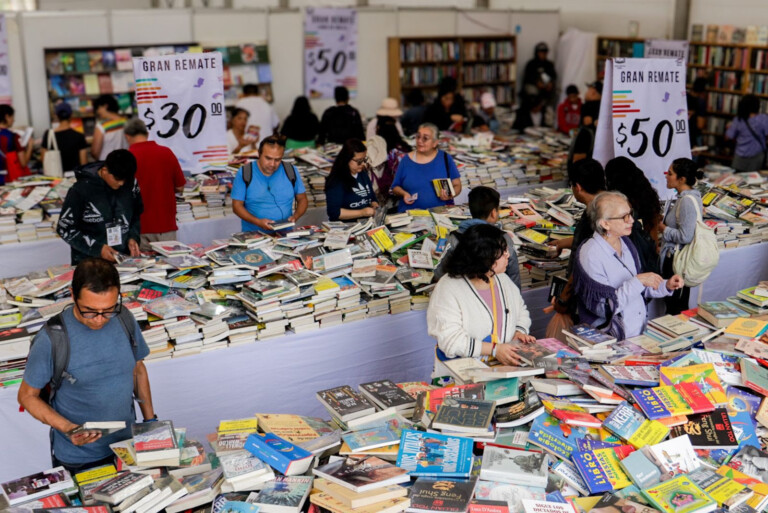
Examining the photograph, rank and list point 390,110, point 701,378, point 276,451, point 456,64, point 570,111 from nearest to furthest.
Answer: point 276,451 < point 701,378 < point 390,110 < point 570,111 < point 456,64

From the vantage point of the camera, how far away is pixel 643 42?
38.7 feet

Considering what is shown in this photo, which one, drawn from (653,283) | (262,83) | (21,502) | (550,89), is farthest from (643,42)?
(21,502)

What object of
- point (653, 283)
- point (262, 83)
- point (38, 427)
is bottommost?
point (38, 427)

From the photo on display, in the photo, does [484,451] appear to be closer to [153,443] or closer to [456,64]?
[153,443]

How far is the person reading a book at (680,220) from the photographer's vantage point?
4660 millimetres

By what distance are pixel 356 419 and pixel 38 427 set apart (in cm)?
178

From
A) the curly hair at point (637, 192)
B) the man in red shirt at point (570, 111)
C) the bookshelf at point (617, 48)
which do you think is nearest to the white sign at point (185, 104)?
the curly hair at point (637, 192)

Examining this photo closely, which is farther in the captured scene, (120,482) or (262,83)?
A: (262,83)

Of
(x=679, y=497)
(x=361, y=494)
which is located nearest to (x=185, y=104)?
(x=361, y=494)

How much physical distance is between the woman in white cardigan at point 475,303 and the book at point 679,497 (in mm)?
945

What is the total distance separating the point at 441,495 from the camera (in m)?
2.54

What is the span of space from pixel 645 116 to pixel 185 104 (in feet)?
11.4

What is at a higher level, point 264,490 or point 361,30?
point 361,30

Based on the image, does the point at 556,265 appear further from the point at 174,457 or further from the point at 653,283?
the point at 174,457
